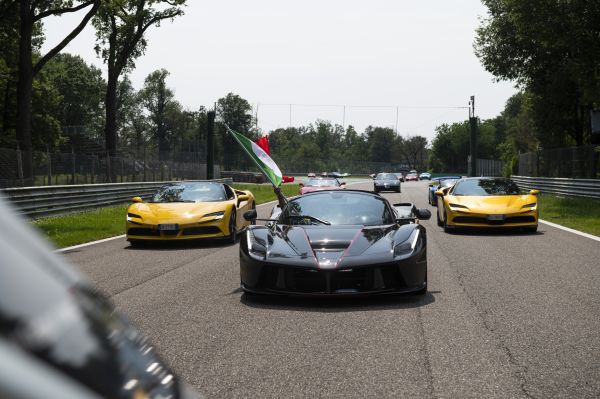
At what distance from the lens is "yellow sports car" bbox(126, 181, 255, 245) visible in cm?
1261

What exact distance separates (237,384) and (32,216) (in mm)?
14304

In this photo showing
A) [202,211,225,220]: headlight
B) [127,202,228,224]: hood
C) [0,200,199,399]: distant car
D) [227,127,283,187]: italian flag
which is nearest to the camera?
[0,200,199,399]: distant car

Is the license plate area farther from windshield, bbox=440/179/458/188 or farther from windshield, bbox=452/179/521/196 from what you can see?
windshield, bbox=440/179/458/188

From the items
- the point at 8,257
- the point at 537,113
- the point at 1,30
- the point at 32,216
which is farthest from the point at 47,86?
the point at 8,257

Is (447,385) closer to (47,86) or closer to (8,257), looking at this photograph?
(8,257)

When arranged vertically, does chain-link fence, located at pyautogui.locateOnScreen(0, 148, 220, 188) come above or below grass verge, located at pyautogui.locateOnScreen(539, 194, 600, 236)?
above

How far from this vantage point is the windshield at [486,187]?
1583 centimetres

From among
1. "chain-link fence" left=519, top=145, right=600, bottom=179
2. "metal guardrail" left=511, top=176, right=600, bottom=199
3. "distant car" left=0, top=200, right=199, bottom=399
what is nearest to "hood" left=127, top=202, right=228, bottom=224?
"distant car" left=0, top=200, right=199, bottom=399

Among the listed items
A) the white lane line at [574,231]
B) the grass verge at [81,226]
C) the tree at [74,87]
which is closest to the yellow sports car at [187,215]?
the grass verge at [81,226]

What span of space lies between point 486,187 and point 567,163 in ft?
64.8

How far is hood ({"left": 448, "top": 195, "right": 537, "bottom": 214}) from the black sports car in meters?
7.07

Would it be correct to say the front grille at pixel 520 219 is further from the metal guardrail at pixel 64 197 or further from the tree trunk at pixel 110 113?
the tree trunk at pixel 110 113

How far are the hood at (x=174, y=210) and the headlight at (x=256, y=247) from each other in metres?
5.22

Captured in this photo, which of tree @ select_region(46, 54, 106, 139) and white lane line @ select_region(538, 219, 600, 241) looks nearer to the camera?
white lane line @ select_region(538, 219, 600, 241)
